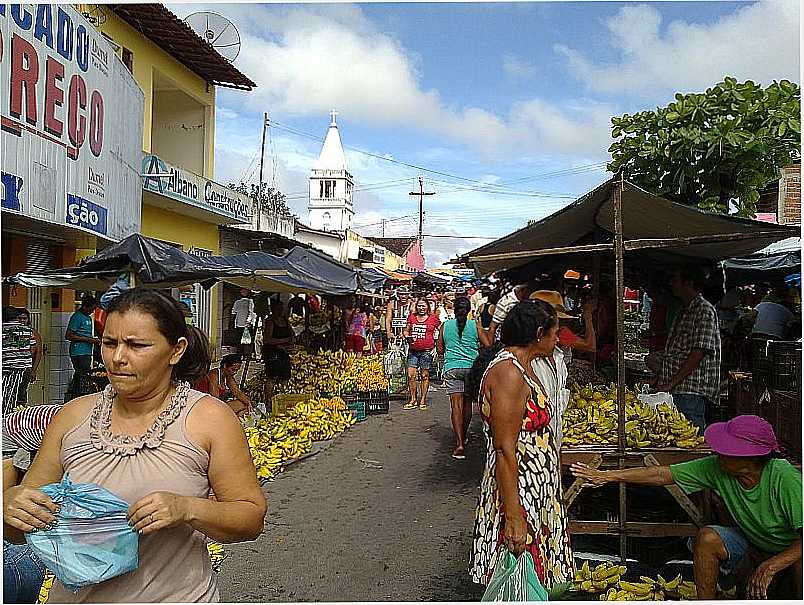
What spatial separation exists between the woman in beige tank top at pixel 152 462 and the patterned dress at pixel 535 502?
1894 millimetres

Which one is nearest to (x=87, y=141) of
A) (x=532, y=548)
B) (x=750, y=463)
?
(x=532, y=548)

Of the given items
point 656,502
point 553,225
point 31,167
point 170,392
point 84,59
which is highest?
point 84,59

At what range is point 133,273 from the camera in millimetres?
7148

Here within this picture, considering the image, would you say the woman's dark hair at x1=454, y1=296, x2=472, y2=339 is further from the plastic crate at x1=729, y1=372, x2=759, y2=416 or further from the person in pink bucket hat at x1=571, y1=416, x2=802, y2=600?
the person in pink bucket hat at x1=571, y1=416, x2=802, y2=600

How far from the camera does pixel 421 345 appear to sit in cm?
1306

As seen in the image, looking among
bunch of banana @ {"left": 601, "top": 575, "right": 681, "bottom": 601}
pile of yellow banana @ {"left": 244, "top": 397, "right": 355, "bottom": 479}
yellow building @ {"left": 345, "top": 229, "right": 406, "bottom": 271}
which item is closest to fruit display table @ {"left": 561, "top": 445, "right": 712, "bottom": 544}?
bunch of banana @ {"left": 601, "top": 575, "right": 681, "bottom": 601}

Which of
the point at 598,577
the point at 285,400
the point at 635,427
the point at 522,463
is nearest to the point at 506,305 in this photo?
the point at 285,400

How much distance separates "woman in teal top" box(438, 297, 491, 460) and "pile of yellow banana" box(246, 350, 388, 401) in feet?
10.3

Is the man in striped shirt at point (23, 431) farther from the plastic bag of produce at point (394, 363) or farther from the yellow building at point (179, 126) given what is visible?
the plastic bag of produce at point (394, 363)

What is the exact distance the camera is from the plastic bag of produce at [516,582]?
362cm

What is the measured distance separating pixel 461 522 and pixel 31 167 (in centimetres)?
514

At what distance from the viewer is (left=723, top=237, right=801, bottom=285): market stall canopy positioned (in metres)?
9.85

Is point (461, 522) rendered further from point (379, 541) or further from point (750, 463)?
point (750, 463)

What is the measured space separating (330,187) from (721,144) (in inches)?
1894
